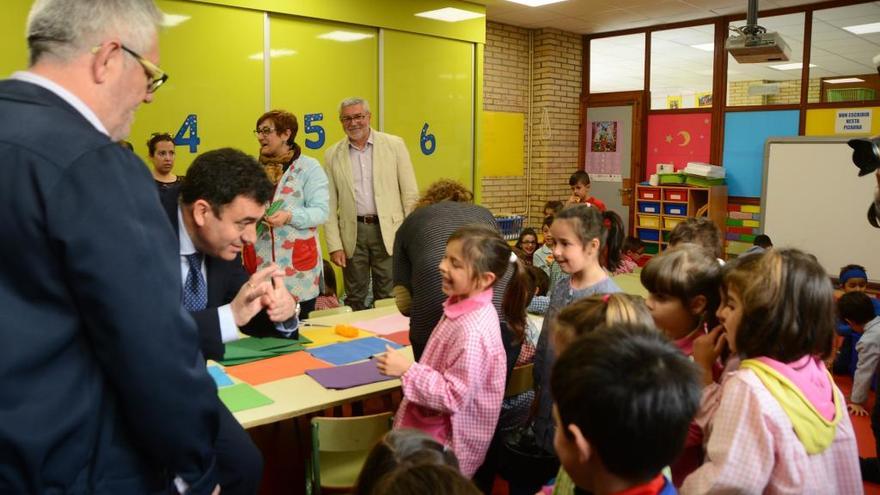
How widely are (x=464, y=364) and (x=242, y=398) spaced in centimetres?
83

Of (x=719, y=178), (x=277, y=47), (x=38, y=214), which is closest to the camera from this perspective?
(x=38, y=214)

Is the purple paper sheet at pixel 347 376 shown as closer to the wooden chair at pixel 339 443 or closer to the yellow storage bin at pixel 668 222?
the wooden chair at pixel 339 443

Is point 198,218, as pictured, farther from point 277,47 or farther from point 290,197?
point 277,47

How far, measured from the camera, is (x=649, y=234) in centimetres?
891

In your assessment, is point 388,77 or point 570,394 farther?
point 388,77

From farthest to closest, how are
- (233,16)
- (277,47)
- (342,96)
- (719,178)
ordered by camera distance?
(719,178)
(342,96)
(277,47)
(233,16)

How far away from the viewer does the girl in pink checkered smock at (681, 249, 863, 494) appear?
1601mm

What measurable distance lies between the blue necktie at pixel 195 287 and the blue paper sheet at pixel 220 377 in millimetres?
432

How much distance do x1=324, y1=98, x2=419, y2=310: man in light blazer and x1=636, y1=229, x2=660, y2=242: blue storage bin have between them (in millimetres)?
4804

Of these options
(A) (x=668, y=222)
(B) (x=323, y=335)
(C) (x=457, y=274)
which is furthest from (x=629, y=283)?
(A) (x=668, y=222)

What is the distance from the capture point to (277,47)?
5.85 meters

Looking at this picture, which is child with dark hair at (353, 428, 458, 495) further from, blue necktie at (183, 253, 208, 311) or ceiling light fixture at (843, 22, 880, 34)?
ceiling light fixture at (843, 22, 880, 34)

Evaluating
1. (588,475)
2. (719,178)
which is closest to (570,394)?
(588,475)

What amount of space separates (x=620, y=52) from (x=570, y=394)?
362 inches
